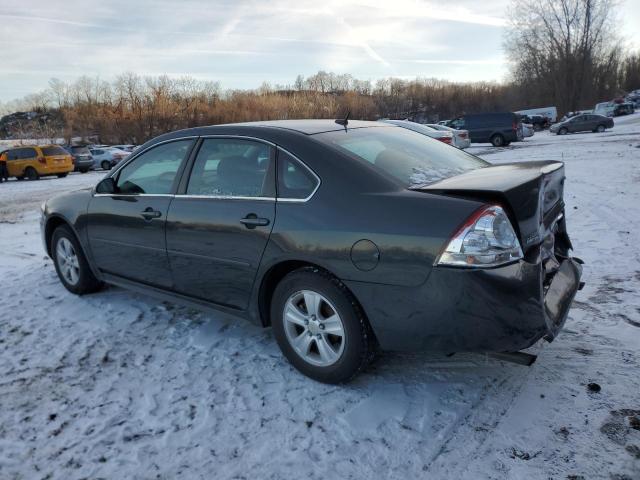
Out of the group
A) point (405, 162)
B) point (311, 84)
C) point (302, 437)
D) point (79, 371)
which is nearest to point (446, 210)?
→ point (405, 162)

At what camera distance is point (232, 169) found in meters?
3.51

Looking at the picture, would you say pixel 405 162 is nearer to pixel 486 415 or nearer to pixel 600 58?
pixel 486 415

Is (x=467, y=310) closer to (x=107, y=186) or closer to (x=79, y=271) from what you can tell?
(x=107, y=186)

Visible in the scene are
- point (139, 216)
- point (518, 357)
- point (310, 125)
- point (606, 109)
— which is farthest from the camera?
point (606, 109)

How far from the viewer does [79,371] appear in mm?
3420

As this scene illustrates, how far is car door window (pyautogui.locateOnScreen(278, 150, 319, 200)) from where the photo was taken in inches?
120

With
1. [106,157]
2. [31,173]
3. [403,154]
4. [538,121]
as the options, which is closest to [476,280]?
[403,154]

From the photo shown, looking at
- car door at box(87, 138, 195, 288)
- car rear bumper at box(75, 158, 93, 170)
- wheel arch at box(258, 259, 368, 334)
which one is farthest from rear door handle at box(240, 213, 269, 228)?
car rear bumper at box(75, 158, 93, 170)

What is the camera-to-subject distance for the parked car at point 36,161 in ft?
71.9

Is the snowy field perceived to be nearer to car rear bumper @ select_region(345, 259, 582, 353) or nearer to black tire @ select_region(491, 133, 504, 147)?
car rear bumper @ select_region(345, 259, 582, 353)

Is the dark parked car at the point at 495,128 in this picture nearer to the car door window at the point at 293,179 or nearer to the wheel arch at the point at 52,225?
the wheel arch at the point at 52,225

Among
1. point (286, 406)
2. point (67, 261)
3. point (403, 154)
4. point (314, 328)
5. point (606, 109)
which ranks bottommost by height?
point (286, 406)

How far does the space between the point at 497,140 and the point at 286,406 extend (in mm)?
27284

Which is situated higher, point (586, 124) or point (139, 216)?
point (139, 216)
